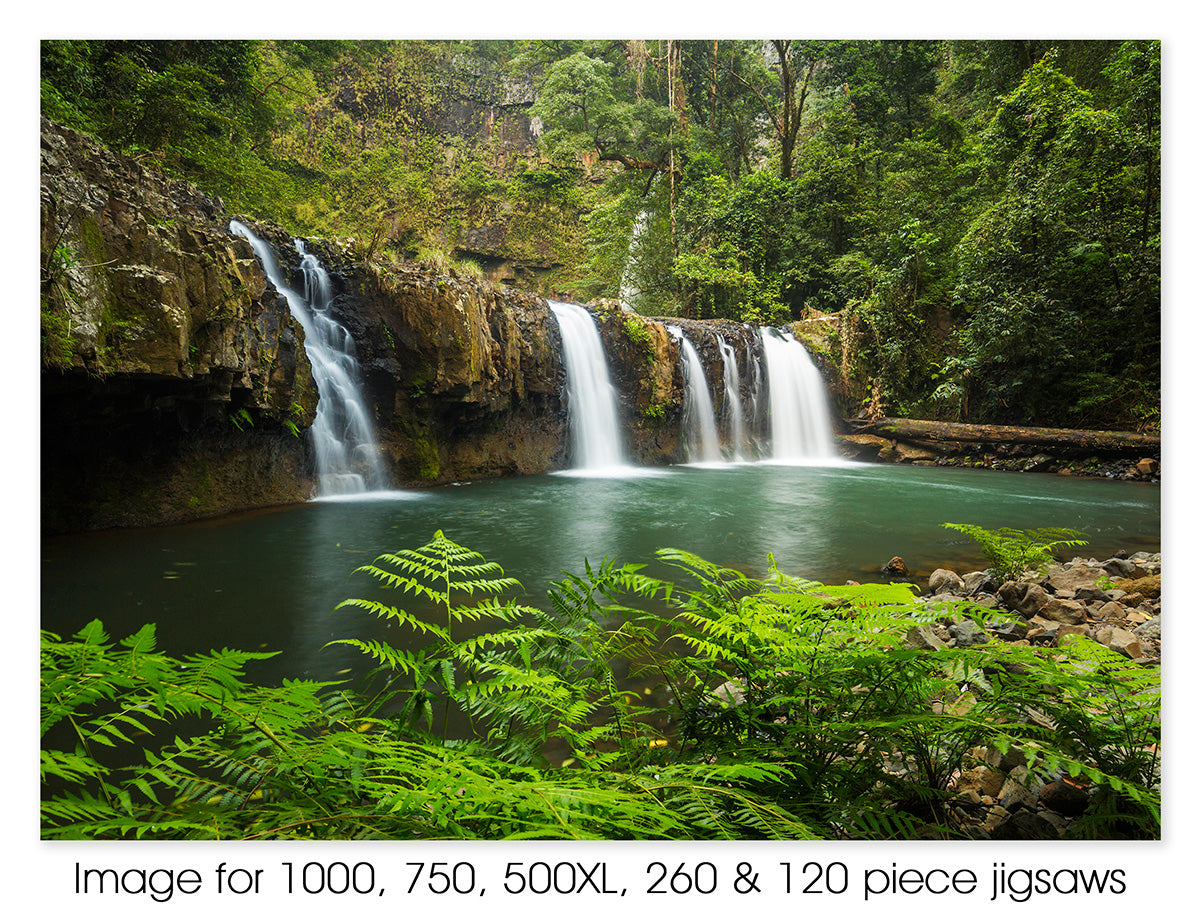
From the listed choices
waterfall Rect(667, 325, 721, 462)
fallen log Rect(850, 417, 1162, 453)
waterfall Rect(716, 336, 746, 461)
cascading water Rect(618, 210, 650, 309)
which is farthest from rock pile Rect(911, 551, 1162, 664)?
cascading water Rect(618, 210, 650, 309)

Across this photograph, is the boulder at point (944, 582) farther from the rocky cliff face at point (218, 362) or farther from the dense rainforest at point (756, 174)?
the rocky cliff face at point (218, 362)

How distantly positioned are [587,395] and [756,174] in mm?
8599

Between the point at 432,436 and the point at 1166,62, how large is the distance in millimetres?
7283

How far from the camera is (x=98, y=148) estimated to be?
A: 3779 millimetres

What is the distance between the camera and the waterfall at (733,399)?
1181cm

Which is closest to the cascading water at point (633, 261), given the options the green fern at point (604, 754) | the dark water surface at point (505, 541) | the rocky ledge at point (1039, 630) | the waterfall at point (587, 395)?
the waterfall at point (587, 395)

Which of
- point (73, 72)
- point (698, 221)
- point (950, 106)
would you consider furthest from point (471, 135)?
point (73, 72)

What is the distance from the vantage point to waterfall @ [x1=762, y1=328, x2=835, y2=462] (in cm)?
1198

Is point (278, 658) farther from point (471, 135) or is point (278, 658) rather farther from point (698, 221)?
point (471, 135)

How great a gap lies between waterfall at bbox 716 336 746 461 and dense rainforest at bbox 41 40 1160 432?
8.39 feet

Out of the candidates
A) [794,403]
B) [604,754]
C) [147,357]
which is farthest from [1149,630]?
[794,403]

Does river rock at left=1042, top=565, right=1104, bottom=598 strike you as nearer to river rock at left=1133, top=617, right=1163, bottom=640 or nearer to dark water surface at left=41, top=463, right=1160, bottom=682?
river rock at left=1133, top=617, right=1163, bottom=640

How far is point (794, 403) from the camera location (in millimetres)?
12469

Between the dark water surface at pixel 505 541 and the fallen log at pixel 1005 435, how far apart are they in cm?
67
